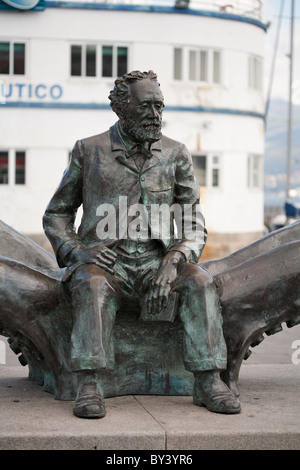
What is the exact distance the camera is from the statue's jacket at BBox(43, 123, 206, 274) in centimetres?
583

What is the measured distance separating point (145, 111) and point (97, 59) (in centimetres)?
1972

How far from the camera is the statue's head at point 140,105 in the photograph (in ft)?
18.8

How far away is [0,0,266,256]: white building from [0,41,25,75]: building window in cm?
3

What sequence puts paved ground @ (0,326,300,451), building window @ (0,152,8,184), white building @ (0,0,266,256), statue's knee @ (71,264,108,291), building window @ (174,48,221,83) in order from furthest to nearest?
1. building window @ (174,48,221,83)
2. building window @ (0,152,8,184)
3. white building @ (0,0,266,256)
4. statue's knee @ (71,264,108,291)
5. paved ground @ (0,326,300,451)

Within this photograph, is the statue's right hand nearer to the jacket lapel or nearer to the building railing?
the jacket lapel

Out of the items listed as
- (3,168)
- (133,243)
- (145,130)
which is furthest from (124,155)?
(3,168)

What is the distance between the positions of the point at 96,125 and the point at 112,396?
19445mm

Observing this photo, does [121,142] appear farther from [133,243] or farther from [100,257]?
[100,257]

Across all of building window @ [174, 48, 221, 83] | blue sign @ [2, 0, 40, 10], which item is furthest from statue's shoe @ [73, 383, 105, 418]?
building window @ [174, 48, 221, 83]

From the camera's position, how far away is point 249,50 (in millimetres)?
26703

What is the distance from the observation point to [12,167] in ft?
81.5

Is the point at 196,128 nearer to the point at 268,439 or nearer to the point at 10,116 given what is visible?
the point at 10,116

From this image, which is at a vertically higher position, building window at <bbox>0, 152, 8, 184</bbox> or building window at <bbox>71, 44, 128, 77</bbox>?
building window at <bbox>71, 44, 128, 77</bbox>

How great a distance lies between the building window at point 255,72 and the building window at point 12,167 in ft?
22.8
